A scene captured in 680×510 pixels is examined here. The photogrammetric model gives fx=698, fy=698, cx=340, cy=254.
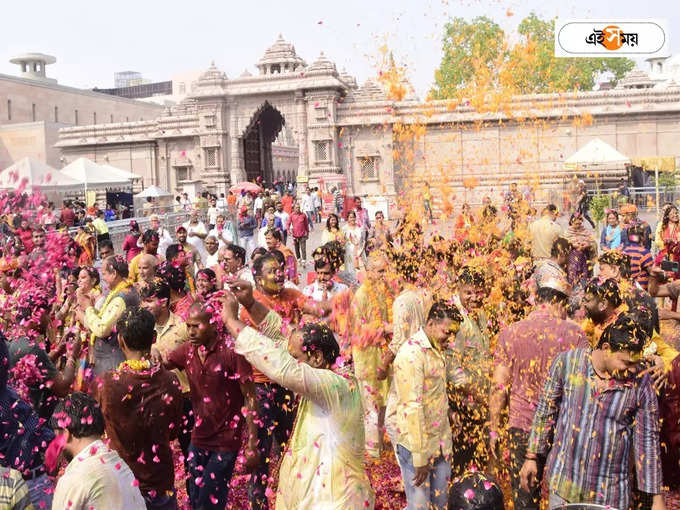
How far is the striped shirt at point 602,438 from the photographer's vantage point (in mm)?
3391

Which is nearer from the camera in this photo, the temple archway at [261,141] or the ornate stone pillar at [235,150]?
the ornate stone pillar at [235,150]

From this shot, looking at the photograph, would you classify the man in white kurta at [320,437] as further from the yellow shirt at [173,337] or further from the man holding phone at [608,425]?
the yellow shirt at [173,337]

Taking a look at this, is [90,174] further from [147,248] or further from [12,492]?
[12,492]

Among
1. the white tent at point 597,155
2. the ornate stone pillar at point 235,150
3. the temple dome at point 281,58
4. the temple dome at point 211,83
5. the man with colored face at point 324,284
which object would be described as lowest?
the man with colored face at point 324,284

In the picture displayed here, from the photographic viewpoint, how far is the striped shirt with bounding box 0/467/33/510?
289 cm

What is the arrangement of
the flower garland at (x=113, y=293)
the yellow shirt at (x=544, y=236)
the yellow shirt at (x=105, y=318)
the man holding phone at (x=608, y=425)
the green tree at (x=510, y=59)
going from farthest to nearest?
the green tree at (x=510, y=59) < the yellow shirt at (x=544, y=236) < the flower garland at (x=113, y=293) < the yellow shirt at (x=105, y=318) < the man holding phone at (x=608, y=425)

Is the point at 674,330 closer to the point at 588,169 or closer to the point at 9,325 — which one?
the point at 9,325

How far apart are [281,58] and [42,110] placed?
22.7m

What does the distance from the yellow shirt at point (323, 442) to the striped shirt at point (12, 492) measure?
3.58 feet

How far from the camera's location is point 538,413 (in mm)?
3723

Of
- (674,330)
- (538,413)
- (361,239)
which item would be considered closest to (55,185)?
(361,239)

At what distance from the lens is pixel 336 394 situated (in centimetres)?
337

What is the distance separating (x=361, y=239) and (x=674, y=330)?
15.5 feet

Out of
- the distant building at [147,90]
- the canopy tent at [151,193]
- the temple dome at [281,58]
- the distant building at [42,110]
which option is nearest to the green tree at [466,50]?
the temple dome at [281,58]
